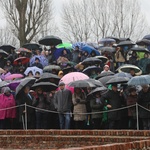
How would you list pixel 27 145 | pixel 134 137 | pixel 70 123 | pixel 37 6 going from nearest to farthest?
pixel 134 137
pixel 27 145
pixel 70 123
pixel 37 6

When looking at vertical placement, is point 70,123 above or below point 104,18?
below

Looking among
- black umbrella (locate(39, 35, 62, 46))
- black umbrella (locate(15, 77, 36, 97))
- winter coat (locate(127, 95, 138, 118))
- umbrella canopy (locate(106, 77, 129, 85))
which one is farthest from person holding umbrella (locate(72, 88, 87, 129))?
black umbrella (locate(39, 35, 62, 46))

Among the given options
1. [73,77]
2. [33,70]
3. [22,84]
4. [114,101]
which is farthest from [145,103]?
[33,70]

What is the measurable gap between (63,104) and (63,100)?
0.17 metres

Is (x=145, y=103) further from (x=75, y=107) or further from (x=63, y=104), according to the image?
(x=63, y=104)

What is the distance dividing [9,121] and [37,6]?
27.3 m

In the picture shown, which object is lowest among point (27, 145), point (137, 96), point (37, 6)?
point (27, 145)

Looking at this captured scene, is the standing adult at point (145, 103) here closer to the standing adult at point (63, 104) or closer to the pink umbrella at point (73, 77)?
the standing adult at point (63, 104)

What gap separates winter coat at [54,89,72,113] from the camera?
56.7 ft

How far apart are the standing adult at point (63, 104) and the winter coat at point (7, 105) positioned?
153 cm

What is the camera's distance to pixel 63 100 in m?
17.3

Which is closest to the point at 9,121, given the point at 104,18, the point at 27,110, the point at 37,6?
the point at 27,110

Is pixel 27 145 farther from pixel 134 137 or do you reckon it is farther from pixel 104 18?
pixel 104 18

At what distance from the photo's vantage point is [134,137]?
14.0 m
